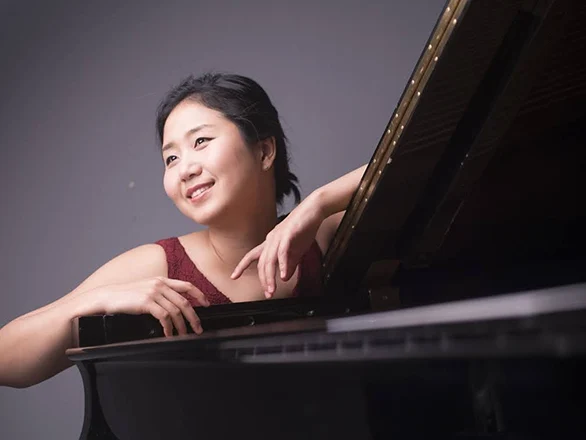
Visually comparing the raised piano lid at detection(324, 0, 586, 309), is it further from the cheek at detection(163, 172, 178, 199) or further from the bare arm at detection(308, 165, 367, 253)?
the cheek at detection(163, 172, 178, 199)

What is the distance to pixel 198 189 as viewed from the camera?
187cm

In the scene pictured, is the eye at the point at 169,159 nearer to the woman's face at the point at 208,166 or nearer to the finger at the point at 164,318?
the woman's face at the point at 208,166

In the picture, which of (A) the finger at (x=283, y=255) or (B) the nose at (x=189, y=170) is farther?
(B) the nose at (x=189, y=170)

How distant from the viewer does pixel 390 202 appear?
105cm

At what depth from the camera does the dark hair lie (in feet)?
6.22

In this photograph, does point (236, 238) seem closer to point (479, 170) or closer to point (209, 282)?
point (209, 282)

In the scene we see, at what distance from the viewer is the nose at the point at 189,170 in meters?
1.85

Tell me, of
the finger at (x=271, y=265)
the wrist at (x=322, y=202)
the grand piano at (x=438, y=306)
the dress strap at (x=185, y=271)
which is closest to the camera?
the grand piano at (x=438, y=306)

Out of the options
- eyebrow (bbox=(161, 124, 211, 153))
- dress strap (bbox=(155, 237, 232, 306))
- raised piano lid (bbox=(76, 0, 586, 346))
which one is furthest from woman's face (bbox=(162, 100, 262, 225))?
raised piano lid (bbox=(76, 0, 586, 346))

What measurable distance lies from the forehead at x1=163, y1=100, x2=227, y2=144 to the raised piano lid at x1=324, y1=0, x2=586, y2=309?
2.49ft

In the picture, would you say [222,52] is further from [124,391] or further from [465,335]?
[465,335]

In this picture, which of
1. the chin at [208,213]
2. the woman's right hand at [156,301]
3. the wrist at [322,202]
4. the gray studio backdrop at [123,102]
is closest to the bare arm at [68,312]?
the woman's right hand at [156,301]

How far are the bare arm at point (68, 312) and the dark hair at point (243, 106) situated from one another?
16.1 inches

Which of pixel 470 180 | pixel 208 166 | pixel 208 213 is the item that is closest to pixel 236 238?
pixel 208 213
